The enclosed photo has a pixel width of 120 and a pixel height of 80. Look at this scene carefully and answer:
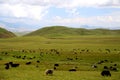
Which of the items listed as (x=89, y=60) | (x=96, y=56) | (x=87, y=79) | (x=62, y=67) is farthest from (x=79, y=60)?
(x=87, y=79)

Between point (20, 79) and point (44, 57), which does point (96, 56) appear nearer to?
point (44, 57)

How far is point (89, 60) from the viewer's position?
57.5 meters

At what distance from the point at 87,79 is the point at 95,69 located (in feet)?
38.3

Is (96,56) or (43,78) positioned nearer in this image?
(43,78)

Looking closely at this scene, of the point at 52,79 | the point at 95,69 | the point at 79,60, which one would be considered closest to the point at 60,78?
the point at 52,79

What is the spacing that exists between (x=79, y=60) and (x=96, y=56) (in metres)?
6.06

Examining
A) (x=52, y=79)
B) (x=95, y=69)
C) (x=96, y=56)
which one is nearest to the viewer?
(x=52, y=79)

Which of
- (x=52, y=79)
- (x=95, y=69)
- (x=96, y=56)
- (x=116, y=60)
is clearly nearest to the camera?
(x=52, y=79)

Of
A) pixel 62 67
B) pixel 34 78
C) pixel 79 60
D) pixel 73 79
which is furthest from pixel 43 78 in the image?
pixel 79 60

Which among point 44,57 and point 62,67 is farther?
point 44,57

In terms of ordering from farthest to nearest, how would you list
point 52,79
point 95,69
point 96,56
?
point 96,56
point 95,69
point 52,79

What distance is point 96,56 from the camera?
61.7 metres

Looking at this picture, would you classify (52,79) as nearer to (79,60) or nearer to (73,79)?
(73,79)

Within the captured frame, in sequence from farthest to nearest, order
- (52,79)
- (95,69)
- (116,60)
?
(116,60)
(95,69)
(52,79)
